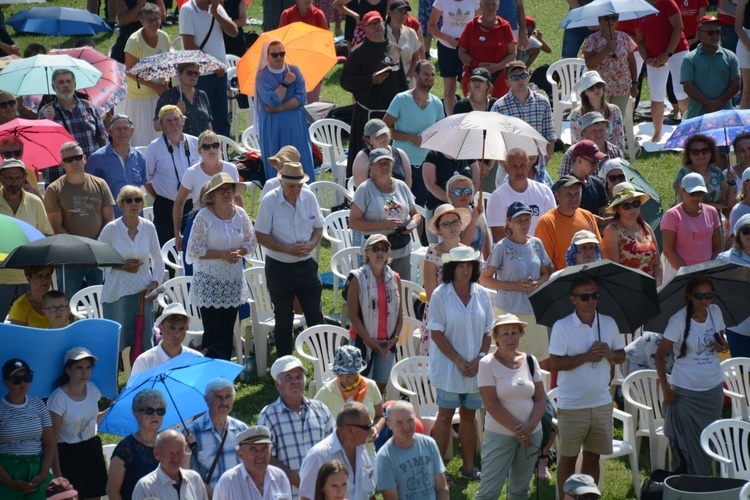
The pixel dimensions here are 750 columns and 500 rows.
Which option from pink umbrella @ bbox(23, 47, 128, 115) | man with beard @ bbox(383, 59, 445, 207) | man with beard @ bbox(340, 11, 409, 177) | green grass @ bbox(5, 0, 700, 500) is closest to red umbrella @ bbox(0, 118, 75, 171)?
pink umbrella @ bbox(23, 47, 128, 115)

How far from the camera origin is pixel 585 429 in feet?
31.1

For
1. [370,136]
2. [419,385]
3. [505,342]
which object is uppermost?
[370,136]

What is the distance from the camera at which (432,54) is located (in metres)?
20.6

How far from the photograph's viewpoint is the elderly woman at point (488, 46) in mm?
15477

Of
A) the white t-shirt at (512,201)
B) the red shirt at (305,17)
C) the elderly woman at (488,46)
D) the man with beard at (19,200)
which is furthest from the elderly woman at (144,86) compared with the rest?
the white t-shirt at (512,201)

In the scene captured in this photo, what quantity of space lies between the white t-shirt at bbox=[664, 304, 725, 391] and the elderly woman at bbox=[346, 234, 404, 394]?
6.61 ft

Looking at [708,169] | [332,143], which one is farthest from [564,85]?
[708,169]

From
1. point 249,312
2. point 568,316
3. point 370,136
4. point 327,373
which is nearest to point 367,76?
point 370,136

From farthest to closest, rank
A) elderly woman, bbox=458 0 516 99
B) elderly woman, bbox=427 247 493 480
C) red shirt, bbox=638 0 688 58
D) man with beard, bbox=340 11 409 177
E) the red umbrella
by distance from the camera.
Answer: red shirt, bbox=638 0 688 58 → elderly woman, bbox=458 0 516 99 → man with beard, bbox=340 11 409 177 → the red umbrella → elderly woman, bbox=427 247 493 480

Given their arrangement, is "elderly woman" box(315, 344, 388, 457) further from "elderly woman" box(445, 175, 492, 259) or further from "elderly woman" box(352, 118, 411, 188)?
"elderly woman" box(352, 118, 411, 188)

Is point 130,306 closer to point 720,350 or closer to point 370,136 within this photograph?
point 370,136

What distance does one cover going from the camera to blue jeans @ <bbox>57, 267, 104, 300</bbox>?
1202cm

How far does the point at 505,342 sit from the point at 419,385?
1.50m

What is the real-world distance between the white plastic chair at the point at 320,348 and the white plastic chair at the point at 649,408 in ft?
7.02
